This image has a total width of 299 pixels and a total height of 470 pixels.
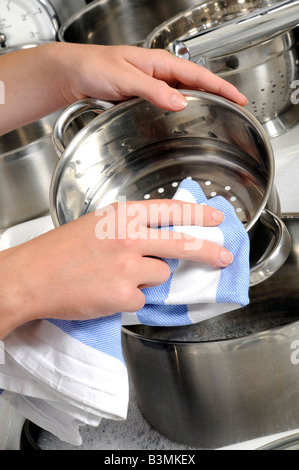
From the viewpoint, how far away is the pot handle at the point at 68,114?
0.56 metres

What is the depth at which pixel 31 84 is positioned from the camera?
62 cm

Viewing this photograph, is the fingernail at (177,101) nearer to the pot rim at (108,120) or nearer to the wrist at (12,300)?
the pot rim at (108,120)

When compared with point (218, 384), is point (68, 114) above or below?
above

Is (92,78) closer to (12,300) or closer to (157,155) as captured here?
(157,155)

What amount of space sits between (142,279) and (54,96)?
29 cm

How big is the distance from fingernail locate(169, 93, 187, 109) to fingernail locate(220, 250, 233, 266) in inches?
6.5

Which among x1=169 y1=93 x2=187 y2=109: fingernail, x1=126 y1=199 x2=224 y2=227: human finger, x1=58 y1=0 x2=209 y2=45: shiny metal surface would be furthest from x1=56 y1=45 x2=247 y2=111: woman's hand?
x1=58 y1=0 x2=209 y2=45: shiny metal surface

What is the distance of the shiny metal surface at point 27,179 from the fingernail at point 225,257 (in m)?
0.41

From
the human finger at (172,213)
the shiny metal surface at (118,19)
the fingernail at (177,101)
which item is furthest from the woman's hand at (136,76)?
the shiny metal surface at (118,19)

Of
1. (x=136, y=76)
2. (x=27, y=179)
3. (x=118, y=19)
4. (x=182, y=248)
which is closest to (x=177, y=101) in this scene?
(x=136, y=76)

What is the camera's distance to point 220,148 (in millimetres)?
593

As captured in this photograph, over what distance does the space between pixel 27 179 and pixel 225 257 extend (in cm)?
44

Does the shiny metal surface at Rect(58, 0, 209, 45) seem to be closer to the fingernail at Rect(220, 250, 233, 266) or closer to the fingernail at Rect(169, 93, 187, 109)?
the fingernail at Rect(169, 93, 187, 109)

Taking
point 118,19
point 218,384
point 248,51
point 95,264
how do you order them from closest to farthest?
point 95,264, point 218,384, point 248,51, point 118,19
